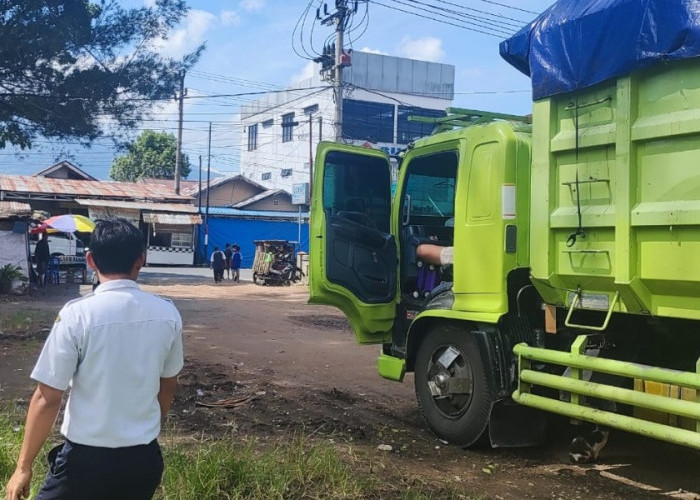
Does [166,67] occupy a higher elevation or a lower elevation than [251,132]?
lower

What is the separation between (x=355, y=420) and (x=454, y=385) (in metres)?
1.17

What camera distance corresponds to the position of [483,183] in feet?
16.5

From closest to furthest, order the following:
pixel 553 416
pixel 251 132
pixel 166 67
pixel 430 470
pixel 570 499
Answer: pixel 570 499
pixel 430 470
pixel 553 416
pixel 166 67
pixel 251 132

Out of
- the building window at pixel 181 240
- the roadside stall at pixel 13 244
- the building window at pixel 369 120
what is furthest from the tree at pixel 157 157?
the roadside stall at pixel 13 244

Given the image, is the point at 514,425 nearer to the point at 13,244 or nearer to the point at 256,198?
the point at 13,244

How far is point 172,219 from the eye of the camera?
32625mm

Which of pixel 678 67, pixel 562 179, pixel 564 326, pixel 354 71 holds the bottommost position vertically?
pixel 564 326

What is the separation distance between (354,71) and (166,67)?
26.5 meters

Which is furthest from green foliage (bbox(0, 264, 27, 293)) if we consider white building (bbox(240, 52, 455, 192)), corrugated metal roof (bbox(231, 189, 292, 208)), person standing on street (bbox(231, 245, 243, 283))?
corrugated metal roof (bbox(231, 189, 292, 208))

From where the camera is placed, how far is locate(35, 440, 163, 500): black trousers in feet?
7.57

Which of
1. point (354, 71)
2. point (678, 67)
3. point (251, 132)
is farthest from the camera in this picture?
point (251, 132)

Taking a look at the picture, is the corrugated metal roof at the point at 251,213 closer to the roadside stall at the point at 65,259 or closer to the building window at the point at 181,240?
the building window at the point at 181,240

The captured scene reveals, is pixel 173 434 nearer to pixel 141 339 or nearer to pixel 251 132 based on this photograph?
pixel 141 339

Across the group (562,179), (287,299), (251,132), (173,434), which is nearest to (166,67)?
(287,299)
